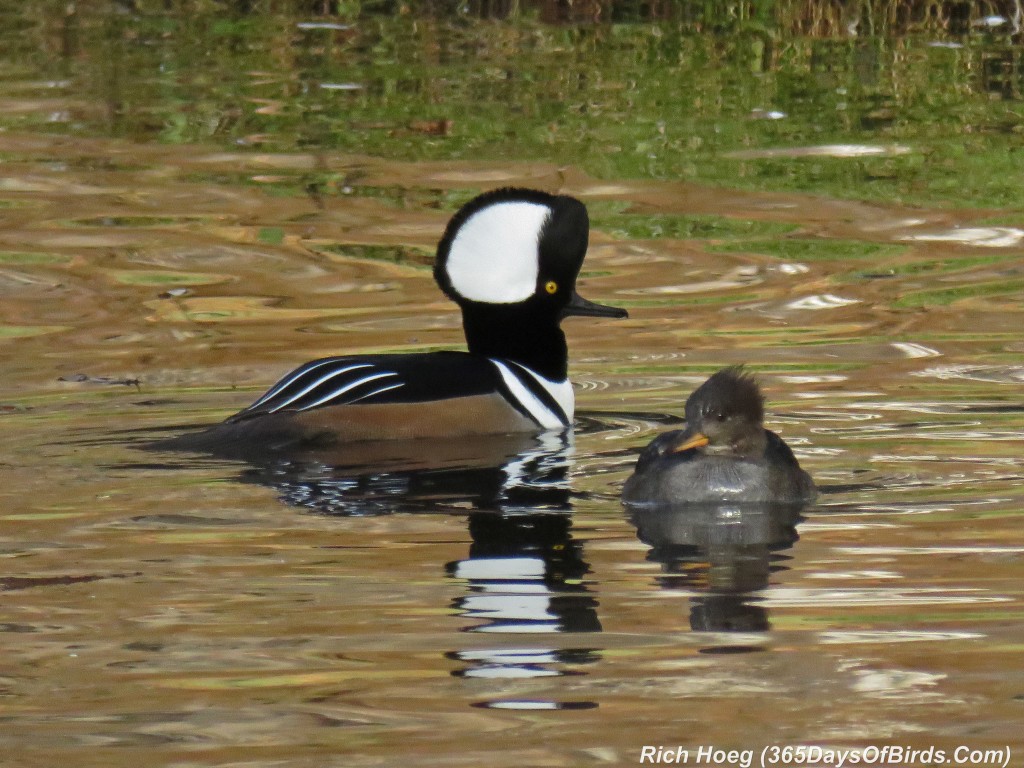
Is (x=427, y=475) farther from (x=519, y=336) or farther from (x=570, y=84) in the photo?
(x=570, y=84)

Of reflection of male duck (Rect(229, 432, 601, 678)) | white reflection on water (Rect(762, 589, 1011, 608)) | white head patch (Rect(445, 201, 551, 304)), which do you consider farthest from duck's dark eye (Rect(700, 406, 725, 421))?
white head patch (Rect(445, 201, 551, 304))

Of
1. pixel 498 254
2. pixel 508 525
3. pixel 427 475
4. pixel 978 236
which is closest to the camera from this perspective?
pixel 508 525

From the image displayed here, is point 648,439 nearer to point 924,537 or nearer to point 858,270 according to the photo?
point 924,537

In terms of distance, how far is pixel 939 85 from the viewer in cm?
1524

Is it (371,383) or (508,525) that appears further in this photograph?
(371,383)

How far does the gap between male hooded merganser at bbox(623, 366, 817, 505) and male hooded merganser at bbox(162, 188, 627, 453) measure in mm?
1455

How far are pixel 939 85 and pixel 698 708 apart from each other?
11.6m

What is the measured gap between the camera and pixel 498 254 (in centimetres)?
806

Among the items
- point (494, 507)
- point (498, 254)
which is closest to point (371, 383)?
point (498, 254)

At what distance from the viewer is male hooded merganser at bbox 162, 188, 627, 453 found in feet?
24.9

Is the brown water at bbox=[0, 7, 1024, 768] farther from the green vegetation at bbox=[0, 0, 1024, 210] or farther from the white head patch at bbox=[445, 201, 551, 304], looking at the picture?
the green vegetation at bbox=[0, 0, 1024, 210]

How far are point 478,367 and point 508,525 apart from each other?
1747 mm

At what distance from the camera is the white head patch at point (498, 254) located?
25.9 ft

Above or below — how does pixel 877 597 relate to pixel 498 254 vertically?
below
